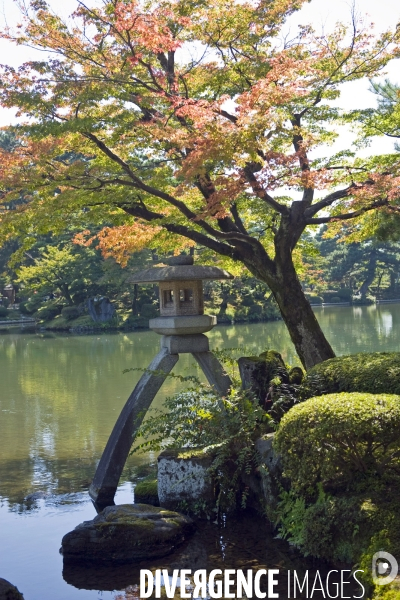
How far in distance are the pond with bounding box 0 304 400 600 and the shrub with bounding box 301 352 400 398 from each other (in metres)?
1.12

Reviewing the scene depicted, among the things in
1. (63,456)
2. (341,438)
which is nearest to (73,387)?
(63,456)

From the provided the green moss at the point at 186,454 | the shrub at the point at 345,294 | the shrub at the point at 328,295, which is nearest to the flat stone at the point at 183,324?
the green moss at the point at 186,454

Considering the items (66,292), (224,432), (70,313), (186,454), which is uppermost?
(66,292)

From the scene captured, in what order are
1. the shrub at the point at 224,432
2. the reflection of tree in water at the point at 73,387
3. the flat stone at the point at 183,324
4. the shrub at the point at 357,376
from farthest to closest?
1. the reflection of tree in water at the point at 73,387
2. the flat stone at the point at 183,324
3. the shrub at the point at 224,432
4. the shrub at the point at 357,376

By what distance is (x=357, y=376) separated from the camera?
469cm

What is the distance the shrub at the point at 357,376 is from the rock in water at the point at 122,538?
4.82 ft

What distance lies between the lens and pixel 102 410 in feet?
32.1

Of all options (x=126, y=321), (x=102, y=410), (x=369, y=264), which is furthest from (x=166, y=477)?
(x=369, y=264)

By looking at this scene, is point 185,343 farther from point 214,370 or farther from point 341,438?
point 341,438

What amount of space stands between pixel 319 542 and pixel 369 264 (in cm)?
3633

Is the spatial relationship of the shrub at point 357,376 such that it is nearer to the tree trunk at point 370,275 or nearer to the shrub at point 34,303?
the shrub at point 34,303

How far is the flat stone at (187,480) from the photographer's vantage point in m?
5.11

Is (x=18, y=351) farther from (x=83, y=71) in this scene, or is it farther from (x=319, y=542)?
(x=319, y=542)

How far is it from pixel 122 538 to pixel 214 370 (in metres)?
2.00
